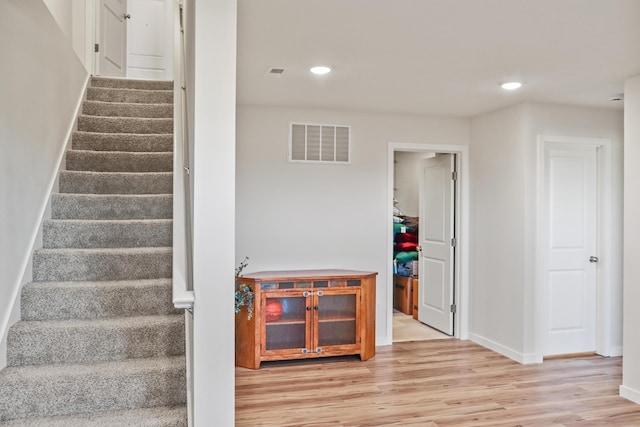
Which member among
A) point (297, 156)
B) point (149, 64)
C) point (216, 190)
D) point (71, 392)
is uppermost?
point (149, 64)

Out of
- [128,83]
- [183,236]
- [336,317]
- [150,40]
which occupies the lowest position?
[336,317]

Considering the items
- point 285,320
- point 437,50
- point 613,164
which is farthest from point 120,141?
point 613,164

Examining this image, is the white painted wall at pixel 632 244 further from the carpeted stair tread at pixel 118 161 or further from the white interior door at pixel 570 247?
the carpeted stair tread at pixel 118 161

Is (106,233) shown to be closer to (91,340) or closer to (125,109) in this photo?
(91,340)

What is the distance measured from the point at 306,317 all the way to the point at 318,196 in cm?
120

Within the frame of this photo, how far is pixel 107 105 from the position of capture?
4.04 meters

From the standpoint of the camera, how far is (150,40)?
19.7 feet

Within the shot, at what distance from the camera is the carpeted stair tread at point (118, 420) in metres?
1.99

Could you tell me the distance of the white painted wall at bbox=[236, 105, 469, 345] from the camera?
177 inches

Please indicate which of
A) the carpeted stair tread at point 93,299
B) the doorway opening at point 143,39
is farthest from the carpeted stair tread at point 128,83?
the carpeted stair tread at point 93,299

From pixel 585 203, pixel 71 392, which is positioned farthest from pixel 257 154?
pixel 585 203

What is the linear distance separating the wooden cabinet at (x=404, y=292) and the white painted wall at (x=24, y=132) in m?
4.38

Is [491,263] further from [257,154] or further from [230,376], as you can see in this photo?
[230,376]

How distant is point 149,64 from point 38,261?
159 inches
